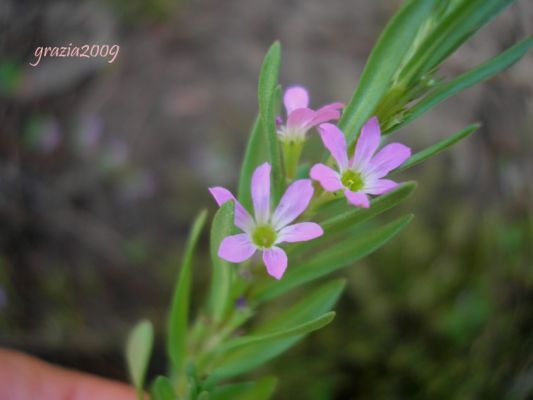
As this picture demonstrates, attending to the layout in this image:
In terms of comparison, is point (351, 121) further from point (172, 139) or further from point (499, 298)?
point (172, 139)

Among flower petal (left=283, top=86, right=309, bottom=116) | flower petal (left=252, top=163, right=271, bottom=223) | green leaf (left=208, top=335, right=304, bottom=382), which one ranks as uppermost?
flower petal (left=283, top=86, right=309, bottom=116)

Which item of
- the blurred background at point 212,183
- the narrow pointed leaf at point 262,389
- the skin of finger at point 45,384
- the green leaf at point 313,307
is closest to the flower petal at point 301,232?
the green leaf at point 313,307

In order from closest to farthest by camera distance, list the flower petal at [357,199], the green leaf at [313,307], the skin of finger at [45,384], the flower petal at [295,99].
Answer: the flower petal at [357,199] < the flower petal at [295,99] < the green leaf at [313,307] < the skin of finger at [45,384]

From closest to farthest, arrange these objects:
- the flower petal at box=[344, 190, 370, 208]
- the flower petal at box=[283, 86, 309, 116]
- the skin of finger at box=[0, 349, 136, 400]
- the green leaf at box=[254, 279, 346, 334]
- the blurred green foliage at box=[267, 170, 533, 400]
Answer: the flower petal at box=[344, 190, 370, 208]
the flower petal at box=[283, 86, 309, 116]
the green leaf at box=[254, 279, 346, 334]
the skin of finger at box=[0, 349, 136, 400]
the blurred green foliage at box=[267, 170, 533, 400]

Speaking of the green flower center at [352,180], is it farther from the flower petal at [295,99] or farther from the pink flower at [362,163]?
the flower petal at [295,99]

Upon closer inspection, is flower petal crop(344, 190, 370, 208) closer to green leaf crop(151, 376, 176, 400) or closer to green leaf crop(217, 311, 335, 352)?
green leaf crop(217, 311, 335, 352)

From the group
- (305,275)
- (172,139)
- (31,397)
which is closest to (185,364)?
(305,275)

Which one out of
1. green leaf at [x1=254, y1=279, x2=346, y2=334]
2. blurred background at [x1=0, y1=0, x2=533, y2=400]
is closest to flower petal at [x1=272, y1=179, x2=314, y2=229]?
green leaf at [x1=254, y1=279, x2=346, y2=334]
